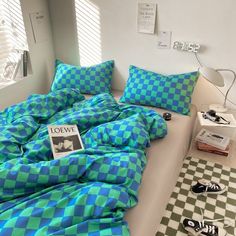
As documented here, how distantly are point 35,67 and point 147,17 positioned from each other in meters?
1.22

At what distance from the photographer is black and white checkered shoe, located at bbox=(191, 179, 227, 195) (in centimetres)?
170

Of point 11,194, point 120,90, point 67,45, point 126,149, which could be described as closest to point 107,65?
point 120,90

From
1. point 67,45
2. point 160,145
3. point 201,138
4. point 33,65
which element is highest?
point 67,45

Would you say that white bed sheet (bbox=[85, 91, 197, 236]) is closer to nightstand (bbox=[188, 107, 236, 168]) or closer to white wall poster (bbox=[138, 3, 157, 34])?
nightstand (bbox=[188, 107, 236, 168])

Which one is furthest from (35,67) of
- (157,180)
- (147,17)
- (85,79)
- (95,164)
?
(157,180)

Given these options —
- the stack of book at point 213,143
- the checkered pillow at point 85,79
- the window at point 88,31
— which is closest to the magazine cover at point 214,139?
the stack of book at point 213,143

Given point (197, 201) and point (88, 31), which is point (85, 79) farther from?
point (197, 201)

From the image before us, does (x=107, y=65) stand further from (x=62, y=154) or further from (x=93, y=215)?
(x=93, y=215)

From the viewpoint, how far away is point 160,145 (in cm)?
163

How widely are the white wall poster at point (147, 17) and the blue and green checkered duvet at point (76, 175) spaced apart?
90 cm

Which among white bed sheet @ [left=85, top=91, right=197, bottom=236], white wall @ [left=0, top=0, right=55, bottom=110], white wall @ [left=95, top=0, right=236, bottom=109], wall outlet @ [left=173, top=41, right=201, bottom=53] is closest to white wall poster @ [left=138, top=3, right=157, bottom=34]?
white wall @ [left=95, top=0, right=236, bottom=109]

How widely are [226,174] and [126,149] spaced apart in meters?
0.99

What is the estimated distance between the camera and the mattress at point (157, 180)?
1124 mm

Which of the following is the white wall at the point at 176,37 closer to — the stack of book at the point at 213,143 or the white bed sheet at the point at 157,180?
the stack of book at the point at 213,143
